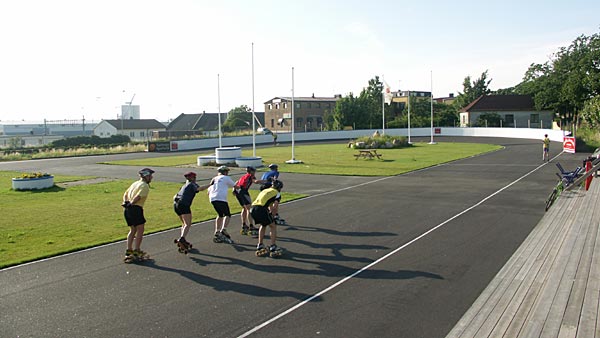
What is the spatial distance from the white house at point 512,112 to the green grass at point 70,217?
65.9m

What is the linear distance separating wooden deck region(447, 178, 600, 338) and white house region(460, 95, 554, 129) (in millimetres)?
70415

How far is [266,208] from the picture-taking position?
37.3ft

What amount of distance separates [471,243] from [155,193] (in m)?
15.3

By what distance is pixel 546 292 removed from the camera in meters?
8.38

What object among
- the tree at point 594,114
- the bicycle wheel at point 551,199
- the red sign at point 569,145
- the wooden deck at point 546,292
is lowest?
the wooden deck at point 546,292

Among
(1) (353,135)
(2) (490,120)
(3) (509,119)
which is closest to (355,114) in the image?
(1) (353,135)

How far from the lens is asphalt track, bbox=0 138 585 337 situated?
7.78m

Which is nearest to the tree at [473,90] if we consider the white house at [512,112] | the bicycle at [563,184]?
the white house at [512,112]

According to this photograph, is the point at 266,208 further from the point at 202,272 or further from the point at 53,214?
the point at 53,214

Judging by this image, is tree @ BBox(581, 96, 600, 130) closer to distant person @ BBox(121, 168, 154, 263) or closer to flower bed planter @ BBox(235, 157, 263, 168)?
flower bed planter @ BBox(235, 157, 263, 168)

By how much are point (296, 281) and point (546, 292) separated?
4.41m

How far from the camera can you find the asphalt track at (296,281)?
778 centimetres

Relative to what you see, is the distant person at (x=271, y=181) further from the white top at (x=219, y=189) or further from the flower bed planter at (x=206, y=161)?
the flower bed planter at (x=206, y=161)

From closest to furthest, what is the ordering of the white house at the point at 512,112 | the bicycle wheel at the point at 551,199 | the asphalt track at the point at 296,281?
the asphalt track at the point at 296,281, the bicycle wheel at the point at 551,199, the white house at the point at 512,112
